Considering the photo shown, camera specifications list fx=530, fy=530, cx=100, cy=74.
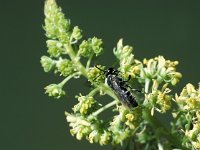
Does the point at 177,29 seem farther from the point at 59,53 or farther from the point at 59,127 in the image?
the point at 59,53

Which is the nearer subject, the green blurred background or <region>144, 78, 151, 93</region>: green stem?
<region>144, 78, 151, 93</region>: green stem

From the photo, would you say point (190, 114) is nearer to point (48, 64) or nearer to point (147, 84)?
point (147, 84)

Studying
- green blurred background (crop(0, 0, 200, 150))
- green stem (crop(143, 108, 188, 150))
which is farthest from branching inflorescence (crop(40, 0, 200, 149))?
green blurred background (crop(0, 0, 200, 150))

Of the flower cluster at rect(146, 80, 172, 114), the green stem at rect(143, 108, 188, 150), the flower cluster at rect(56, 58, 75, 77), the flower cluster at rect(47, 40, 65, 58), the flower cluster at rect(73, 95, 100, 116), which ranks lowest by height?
the green stem at rect(143, 108, 188, 150)

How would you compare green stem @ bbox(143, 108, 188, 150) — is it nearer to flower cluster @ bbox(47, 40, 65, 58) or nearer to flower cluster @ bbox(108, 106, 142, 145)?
flower cluster @ bbox(108, 106, 142, 145)

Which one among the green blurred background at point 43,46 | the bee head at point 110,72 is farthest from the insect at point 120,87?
the green blurred background at point 43,46

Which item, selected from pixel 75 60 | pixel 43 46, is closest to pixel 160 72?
pixel 75 60
